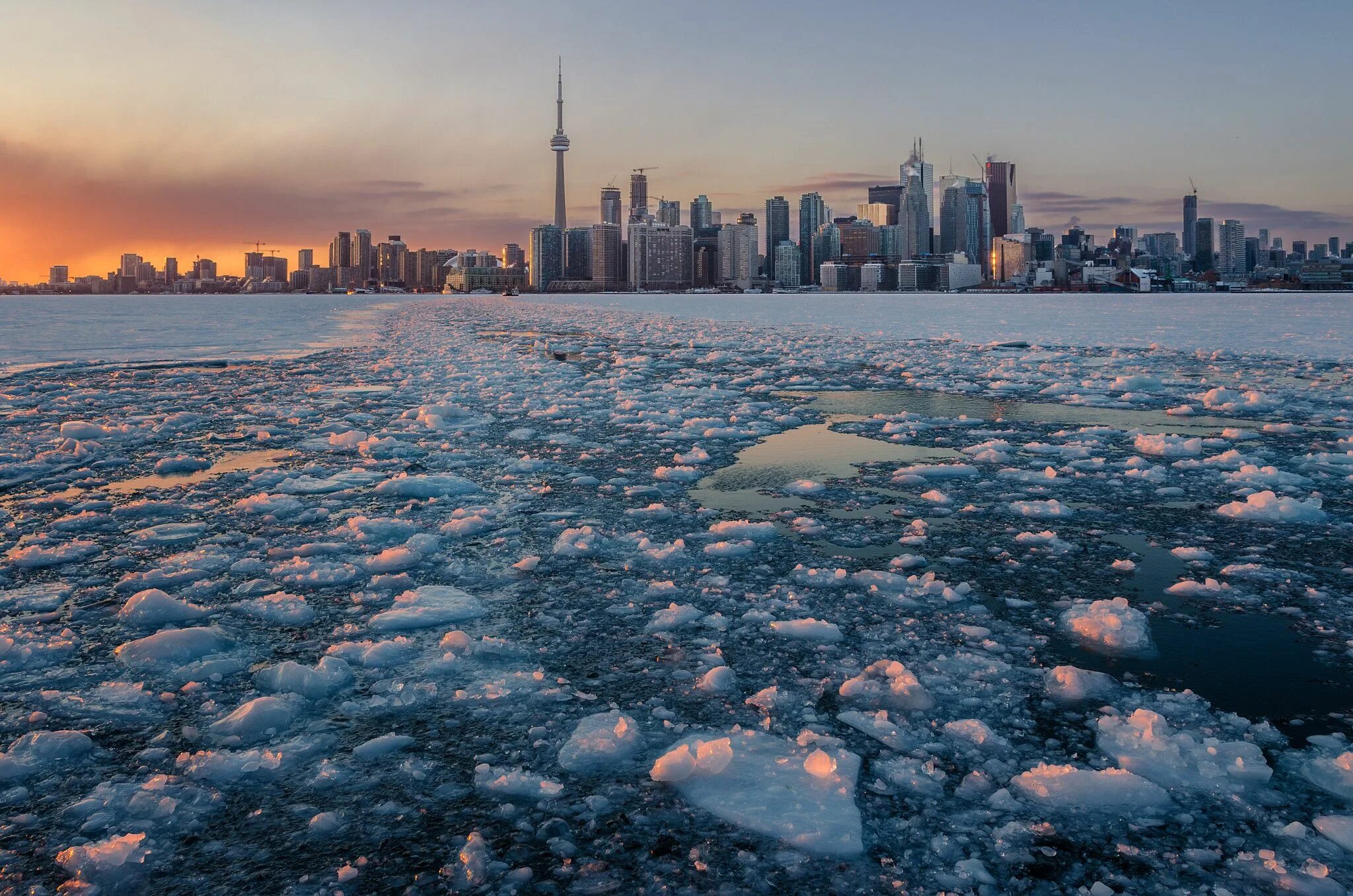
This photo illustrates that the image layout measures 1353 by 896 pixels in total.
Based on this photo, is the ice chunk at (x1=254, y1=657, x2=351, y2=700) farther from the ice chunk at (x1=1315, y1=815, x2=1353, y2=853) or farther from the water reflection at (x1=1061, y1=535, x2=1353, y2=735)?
the ice chunk at (x1=1315, y1=815, x2=1353, y2=853)

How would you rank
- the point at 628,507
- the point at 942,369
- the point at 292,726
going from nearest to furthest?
the point at 292,726
the point at 628,507
the point at 942,369

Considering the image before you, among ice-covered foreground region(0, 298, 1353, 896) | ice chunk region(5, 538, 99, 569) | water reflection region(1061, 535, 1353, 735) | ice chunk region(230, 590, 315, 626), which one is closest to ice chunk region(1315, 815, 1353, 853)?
ice-covered foreground region(0, 298, 1353, 896)

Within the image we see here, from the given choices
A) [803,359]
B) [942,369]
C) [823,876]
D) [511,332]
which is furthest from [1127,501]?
[511,332]

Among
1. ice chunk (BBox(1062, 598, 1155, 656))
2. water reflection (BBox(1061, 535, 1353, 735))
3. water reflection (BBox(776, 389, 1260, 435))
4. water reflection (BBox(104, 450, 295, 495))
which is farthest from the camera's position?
water reflection (BBox(776, 389, 1260, 435))

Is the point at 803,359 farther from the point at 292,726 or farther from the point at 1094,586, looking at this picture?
the point at 292,726

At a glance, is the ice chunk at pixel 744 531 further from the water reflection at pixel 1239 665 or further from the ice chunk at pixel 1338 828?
the ice chunk at pixel 1338 828

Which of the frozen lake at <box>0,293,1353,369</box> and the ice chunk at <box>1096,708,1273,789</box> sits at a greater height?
the frozen lake at <box>0,293,1353,369</box>
